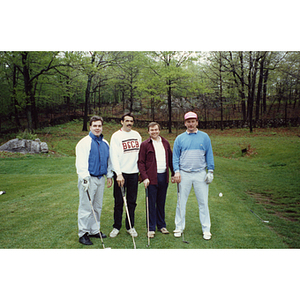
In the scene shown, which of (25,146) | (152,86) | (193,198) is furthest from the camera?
(152,86)

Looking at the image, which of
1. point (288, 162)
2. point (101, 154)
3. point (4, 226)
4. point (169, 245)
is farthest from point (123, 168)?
point (288, 162)

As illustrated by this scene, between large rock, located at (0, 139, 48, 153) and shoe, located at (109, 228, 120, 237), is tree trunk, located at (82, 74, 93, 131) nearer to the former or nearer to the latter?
large rock, located at (0, 139, 48, 153)

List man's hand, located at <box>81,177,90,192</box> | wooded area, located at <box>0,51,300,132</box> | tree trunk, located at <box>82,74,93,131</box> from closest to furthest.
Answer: man's hand, located at <box>81,177,90,192</box>
wooded area, located at <box>0,51,300,132</box>
tree trunk, located at <box>82,74,93,131</box>

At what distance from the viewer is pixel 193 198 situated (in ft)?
14.3

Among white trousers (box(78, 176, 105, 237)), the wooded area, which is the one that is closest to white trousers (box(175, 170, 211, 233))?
white trousers (box(78, 176, 105, 237))

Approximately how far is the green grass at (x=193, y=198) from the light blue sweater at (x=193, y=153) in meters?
0.95

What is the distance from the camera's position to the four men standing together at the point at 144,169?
299cm

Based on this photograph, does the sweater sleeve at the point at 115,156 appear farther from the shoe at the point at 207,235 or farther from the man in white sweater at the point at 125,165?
the shoe at the point at 207,235

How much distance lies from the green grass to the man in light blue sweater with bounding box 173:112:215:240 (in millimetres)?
294

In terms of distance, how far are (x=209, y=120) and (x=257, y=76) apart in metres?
1.48

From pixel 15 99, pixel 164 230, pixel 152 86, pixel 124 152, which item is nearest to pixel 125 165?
pixel 124 152

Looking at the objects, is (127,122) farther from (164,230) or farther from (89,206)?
(164,230)

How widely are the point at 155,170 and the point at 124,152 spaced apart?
1.59 feet

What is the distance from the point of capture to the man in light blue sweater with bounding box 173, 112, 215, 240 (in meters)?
3.11
